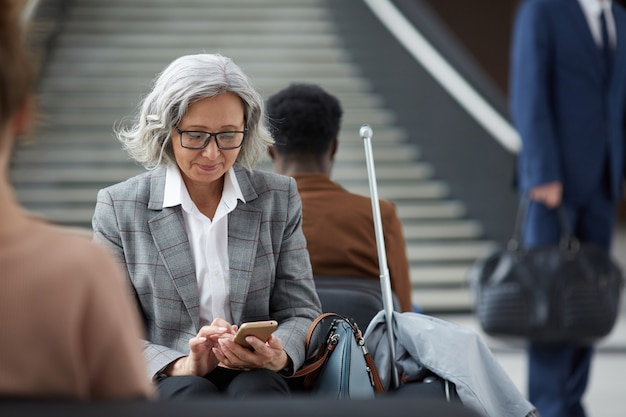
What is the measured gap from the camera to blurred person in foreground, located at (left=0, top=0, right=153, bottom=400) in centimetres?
135

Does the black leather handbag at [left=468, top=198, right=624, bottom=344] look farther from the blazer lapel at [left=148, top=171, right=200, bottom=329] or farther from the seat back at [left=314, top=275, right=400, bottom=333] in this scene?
the blazer lapel at [left=148, top=171, right=200, bottom=329]

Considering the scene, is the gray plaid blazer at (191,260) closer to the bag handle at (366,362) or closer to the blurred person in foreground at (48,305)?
the bag handle at (366,362)

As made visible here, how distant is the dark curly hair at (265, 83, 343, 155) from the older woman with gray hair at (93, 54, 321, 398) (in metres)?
0.78

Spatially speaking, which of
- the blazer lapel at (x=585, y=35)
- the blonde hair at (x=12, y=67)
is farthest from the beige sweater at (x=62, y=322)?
the blazer lapel at (x=585, y=35)

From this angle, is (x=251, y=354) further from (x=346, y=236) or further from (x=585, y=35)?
(x=585, y=35)

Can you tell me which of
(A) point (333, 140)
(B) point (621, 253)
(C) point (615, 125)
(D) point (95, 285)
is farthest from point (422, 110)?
(D) point (95, 285)

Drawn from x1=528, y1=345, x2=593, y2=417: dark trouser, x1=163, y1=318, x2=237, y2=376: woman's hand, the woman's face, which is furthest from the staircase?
x1=163, y1=318, x2=237, y2=376: woman's hand

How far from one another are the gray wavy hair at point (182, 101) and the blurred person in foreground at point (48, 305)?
140 cm

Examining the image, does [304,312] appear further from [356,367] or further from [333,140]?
[333,140]

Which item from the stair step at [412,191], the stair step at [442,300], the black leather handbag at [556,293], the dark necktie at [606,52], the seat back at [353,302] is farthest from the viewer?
the stair step at [412,191]

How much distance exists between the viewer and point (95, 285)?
4.55ft

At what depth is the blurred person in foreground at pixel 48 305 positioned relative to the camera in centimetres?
135

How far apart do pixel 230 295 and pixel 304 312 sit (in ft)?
0.73

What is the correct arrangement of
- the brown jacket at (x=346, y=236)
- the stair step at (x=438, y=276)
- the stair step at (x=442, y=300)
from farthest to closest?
the stair step at (x=438, y=276)
the stair step at (x=442, y=300)
the brown jacket at (x=346, y=236)
